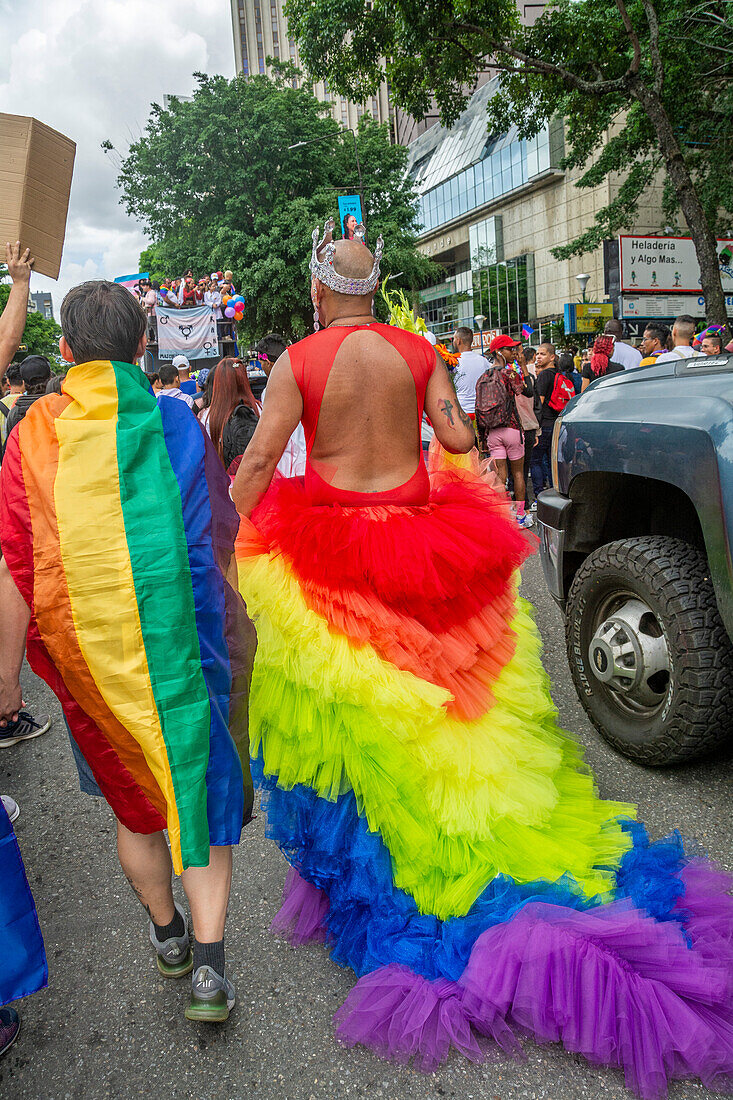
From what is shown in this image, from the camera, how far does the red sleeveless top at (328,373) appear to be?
223 cm

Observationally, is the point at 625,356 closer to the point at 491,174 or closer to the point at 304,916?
the point at 304,916

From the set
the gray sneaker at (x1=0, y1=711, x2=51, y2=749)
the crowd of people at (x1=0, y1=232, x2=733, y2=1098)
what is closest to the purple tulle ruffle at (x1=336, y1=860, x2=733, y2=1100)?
the crowd of people at (x1=0, y1=232, x2=733, y2=1098)

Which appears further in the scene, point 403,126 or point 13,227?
point 403,126

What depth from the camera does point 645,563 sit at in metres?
3.09

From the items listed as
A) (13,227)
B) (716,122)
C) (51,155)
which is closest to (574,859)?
(13,227)

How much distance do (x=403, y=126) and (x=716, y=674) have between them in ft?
251

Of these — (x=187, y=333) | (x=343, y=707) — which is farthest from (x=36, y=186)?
(x=187, y=333)

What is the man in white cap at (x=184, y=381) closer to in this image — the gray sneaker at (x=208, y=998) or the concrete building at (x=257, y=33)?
the gray sneaker at (x=208, y=998)

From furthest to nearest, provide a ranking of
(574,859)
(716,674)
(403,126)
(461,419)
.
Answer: (403,126) < (716,674) < (461,419) < (574,859)

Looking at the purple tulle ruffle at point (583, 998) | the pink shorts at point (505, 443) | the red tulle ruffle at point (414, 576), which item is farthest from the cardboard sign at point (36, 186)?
the pink shorts at point (505, 443)

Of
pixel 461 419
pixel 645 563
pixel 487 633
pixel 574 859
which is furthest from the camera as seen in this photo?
pixel 645 563

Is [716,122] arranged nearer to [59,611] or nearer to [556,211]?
[59,611]

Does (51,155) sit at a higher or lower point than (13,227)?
higher

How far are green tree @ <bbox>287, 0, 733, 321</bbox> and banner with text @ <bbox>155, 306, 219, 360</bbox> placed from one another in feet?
21.0
